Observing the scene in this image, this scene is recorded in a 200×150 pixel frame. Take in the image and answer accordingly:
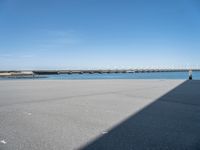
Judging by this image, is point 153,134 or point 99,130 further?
point 99,130

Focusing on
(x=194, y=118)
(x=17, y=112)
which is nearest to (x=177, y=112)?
(x=194, y=118)

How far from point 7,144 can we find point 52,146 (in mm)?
702

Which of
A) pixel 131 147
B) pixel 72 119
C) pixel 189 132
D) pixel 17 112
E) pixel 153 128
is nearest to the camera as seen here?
pixel 131 147

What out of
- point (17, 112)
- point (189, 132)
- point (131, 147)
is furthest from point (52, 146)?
point (17, 112)

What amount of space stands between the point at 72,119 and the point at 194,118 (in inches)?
113

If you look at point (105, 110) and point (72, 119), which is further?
Answer: point (105, 110)

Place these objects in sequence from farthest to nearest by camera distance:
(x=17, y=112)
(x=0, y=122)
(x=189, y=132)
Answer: (x=17, y=112)
(x=0, y=122)
(x=189, y=132)

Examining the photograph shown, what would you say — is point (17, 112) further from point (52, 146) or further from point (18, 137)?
point (52, 146)

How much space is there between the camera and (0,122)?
4.61 metres

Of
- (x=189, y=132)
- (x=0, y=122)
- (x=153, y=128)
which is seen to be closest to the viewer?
(x=189, y=132)

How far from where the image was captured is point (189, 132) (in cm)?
395

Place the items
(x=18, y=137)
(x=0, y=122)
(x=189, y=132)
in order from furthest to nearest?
(x=0, y=122) → (x=189, y=132) → (x=18, y=137)

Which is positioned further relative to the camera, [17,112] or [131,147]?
[17,112]

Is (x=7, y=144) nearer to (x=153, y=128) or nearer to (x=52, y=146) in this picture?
(x=52, y=146)
